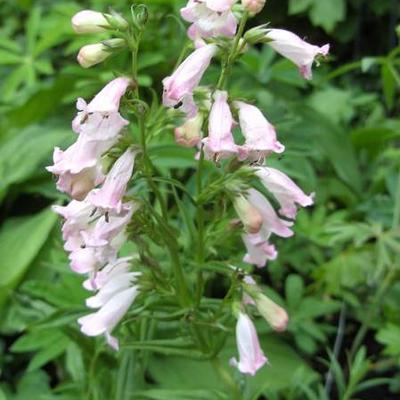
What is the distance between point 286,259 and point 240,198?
1.06m

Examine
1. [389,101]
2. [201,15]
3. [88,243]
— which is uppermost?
[201,15]

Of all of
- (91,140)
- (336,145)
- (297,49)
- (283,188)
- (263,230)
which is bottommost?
(336,145)

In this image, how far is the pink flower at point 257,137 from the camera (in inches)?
50.2

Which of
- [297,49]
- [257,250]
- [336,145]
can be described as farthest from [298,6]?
[297,49]

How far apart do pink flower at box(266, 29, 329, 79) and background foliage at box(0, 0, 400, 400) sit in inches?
14.9

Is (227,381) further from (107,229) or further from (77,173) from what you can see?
(77,173)

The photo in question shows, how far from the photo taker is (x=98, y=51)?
132cm

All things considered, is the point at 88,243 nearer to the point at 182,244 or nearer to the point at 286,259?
the point at 182,244

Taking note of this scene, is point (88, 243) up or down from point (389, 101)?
up

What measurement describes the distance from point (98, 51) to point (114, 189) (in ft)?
0.71

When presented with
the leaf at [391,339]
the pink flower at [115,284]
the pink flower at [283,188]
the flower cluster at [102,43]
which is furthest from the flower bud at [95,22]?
the leaf at [391,339]

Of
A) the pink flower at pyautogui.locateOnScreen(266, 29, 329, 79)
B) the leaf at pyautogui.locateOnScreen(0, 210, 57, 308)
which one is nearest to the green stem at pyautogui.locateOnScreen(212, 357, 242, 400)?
the pink flower at pyautogui.locateOnScreen(266, 29, 329, 79)

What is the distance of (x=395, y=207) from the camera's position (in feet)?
7.52

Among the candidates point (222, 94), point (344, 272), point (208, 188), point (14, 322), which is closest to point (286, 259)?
point (344, 272)
